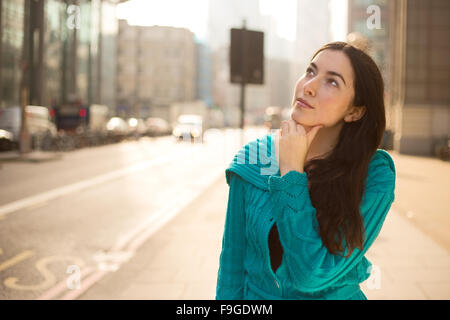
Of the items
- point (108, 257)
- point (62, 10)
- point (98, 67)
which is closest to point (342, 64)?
point (108, 257)

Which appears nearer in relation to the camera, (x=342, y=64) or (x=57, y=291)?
(x=342, y=64)

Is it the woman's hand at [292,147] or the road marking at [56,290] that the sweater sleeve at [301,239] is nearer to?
the woman's hand at [292,147]

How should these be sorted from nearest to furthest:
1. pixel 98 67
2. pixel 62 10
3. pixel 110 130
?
pixel 110 130 → pixel 62 10 → pixel 98 67

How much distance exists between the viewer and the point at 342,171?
62.3 inches

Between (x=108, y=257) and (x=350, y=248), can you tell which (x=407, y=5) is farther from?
(x=350, y=248)

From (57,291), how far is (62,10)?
46116mm

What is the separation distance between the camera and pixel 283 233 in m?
1.45

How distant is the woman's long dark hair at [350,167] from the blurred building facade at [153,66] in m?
85.1

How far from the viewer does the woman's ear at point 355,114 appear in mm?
1634

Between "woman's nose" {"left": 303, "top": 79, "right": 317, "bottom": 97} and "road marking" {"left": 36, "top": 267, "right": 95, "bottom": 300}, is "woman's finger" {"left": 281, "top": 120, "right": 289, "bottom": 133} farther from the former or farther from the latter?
"road marking" {"left": 36, "top": 267, "right": 95, "bottom": 300}

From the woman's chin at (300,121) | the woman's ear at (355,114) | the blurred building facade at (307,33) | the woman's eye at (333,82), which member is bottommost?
the woman's chin at (300,121)

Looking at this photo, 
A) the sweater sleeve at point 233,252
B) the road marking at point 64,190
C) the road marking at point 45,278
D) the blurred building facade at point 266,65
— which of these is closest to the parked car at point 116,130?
the road marking at point 64,190

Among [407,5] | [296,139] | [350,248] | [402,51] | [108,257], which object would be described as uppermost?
[407,5]

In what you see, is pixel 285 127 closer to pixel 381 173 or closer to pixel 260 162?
pixel 260 162
